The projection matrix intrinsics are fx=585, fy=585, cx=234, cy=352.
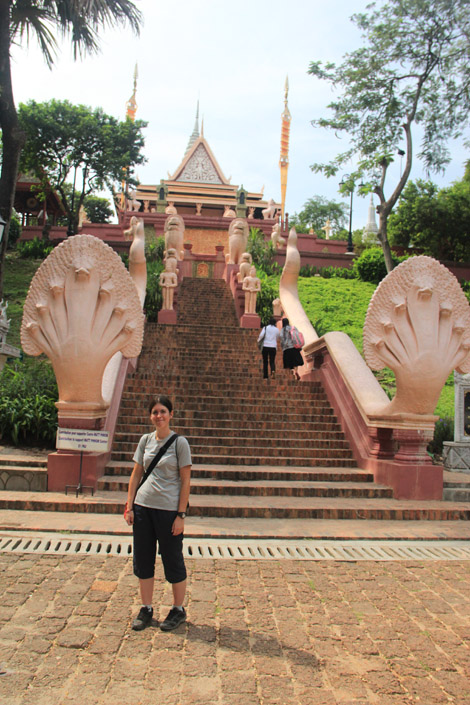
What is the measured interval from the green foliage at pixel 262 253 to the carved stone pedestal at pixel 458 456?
13675 mm

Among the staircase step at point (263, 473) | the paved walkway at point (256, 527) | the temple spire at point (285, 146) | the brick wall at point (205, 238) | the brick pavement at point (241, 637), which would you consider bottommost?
the brick pavement at point (241, 637)

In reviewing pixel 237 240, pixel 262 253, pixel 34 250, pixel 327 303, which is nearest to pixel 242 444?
pixel 327 303

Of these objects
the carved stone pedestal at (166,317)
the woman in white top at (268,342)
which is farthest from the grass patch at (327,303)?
the woman in white top at (268,342)

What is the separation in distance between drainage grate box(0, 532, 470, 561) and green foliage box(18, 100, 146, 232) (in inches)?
930

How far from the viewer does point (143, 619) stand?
3.11m

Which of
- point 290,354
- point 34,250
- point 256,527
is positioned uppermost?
point 34,250

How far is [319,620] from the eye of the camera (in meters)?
3.30

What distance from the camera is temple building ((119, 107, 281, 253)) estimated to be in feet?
90.1

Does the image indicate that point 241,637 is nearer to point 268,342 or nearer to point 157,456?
point 157,456

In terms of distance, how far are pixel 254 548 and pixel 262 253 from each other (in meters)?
18.3

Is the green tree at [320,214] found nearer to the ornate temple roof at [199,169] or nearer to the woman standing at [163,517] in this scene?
the ornate temple roof at [199,169]

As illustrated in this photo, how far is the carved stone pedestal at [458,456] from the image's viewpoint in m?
7.66

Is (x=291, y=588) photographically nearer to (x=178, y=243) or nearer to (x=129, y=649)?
(x=129, y=649)

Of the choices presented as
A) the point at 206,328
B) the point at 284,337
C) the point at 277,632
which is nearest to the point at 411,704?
the point at 277,632
